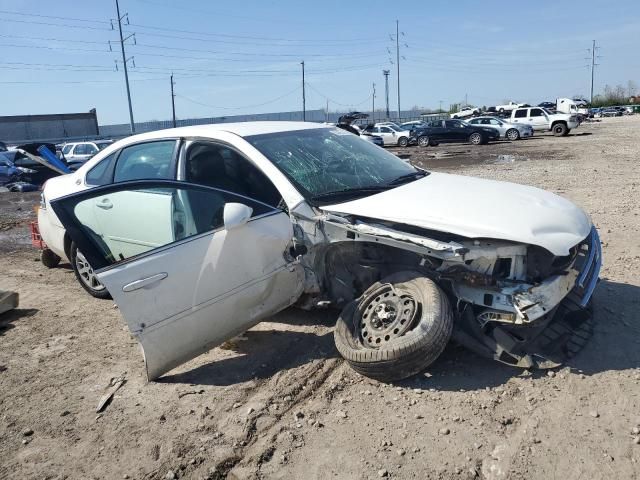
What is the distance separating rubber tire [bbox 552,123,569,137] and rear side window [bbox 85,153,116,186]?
30031mm

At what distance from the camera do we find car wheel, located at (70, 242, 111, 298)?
5355 millimetres

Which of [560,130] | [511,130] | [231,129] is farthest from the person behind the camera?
[560,130]

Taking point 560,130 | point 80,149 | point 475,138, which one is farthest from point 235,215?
point 560,130

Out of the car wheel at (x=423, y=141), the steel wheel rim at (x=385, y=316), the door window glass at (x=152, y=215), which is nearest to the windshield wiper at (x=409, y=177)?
the steel wheel rim at (x=385, y=316)

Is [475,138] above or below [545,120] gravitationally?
below

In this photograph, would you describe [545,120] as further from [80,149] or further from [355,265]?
[355,265]

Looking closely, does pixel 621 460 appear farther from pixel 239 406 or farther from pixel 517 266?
pixel 239 406

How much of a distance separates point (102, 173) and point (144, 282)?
2467 millimetres

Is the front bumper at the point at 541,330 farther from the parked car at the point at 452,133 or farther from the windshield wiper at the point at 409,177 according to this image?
the parked car at the point at 452,133

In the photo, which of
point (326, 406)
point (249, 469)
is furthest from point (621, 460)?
point (249, 469)

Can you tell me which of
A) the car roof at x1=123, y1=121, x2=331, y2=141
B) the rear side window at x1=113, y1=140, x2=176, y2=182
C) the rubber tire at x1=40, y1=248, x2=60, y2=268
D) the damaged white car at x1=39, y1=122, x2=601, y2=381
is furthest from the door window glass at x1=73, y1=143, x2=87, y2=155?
the damaged white car at x1=39, y1=122, x2=601, y2=381

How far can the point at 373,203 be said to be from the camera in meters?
3.66

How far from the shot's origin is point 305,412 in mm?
3232

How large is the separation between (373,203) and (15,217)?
1085 centimetres
